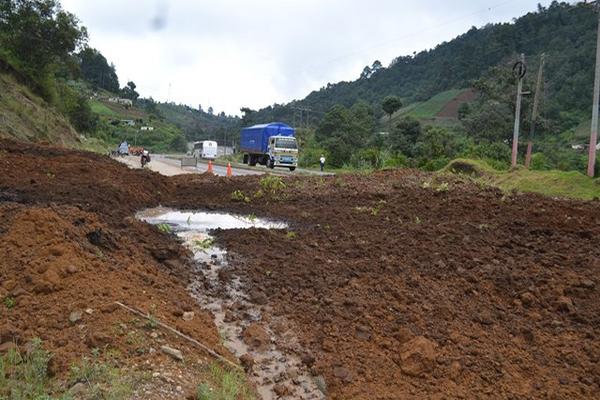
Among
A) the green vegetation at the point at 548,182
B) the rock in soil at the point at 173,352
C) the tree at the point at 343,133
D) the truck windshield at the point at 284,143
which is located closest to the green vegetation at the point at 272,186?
the green vegetation at the point at 548,182

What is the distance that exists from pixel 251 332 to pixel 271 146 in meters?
32.2

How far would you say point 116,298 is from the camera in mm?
4777

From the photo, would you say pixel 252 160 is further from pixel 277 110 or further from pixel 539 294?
pixel 277 110

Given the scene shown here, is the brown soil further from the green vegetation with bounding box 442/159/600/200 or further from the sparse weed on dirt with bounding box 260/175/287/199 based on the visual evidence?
the sparse weed on dirt with bounding box 260/175/287/199

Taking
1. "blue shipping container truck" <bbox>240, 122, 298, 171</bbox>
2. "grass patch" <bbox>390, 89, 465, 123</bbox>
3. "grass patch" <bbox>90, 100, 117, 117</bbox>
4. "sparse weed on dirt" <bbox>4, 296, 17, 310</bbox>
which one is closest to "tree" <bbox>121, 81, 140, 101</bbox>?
"grass patch" <bbox>90, 100, 117, 117</bbox>

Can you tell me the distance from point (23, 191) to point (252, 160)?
32952 mm

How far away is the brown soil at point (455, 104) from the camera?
79.8 metres

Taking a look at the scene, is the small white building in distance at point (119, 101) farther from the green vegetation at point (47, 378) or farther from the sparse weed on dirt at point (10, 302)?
the green vegetation at point (47, 378)

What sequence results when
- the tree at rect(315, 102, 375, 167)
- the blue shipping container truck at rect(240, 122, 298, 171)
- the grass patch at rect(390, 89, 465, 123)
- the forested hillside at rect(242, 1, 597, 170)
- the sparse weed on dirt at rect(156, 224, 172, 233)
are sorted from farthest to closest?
the grass patch at rect(390, 89, 465, 123)
the tree at rect(315, 102, 375, 167)
the forested hillside at rect(242, 1, 597, 170)
the blue shipping container truck at rect(240, 122, 298, 171)
the sparse weed on dirt at rect(156, 224, 172, 233)

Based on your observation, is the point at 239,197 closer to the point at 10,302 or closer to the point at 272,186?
the point at 272,186

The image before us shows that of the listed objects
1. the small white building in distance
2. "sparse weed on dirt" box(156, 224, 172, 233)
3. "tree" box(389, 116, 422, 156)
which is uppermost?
the small white building in distance

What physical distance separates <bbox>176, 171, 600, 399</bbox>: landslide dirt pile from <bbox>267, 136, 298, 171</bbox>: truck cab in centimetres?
2578

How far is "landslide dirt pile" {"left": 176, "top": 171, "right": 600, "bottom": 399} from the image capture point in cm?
445

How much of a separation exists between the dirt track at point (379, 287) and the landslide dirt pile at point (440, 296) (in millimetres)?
17
